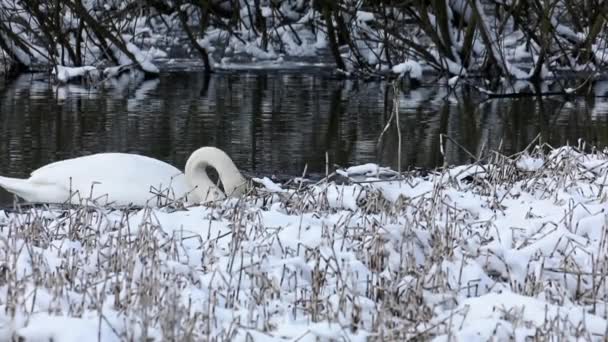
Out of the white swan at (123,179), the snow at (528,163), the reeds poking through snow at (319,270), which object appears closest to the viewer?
the reeds poking through snow at (319,270)

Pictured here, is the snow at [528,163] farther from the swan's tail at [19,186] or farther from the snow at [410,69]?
the snow at [410,69]

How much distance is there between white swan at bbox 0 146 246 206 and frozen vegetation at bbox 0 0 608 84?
684 centimetres

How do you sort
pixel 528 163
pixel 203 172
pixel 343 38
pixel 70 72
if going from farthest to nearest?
1. pixel 343 38
2. pixel 70 72
3. pixel 203 172
4. pixel 528 163

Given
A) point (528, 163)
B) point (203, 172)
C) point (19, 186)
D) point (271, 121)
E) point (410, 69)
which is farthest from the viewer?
point (410, 69)

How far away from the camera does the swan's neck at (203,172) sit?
27.5ft

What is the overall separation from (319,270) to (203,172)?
3.80 metres

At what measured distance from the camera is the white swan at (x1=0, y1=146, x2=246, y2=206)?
8.16m

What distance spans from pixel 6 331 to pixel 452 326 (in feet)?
4.85

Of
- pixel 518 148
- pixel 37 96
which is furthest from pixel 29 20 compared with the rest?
pixel 518 148

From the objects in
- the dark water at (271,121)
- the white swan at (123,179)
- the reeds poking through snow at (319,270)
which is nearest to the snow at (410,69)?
the dark water at (271,121)

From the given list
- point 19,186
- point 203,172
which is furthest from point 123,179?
point 19,186

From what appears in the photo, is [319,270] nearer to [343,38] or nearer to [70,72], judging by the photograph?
[70,72]

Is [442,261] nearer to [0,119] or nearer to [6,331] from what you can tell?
[6,331]

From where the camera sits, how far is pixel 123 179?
26.9 ft
